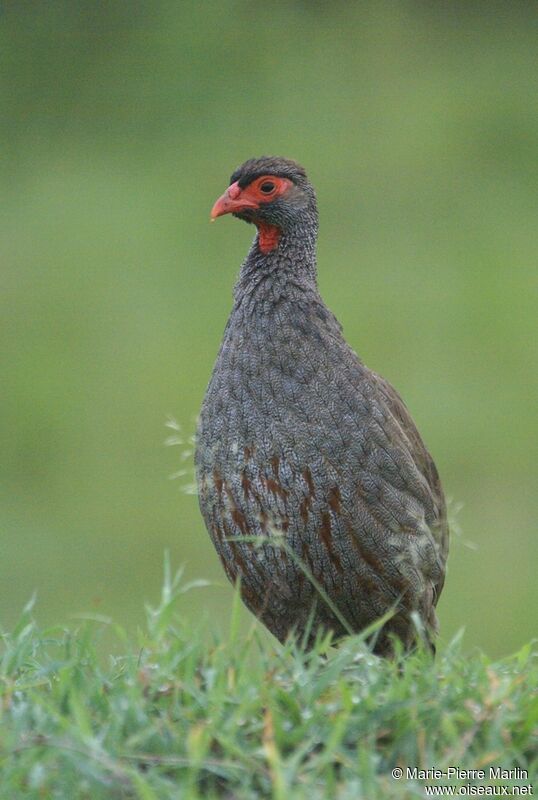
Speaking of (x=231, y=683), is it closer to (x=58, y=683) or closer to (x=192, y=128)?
(x=58, y=683)

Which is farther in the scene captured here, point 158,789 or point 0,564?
point 0,564

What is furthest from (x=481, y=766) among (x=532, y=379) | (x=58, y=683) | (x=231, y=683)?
(x=532, y=379)

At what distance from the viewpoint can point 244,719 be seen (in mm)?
3873

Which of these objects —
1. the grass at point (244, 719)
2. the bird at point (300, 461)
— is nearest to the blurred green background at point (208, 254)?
the bird at point (300, 461)

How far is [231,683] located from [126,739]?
380 mm

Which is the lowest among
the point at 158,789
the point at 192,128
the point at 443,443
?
the point at 158,789

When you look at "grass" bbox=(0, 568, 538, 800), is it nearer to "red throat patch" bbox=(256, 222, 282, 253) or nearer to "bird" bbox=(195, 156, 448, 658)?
"bird" bbox=(195, 156, 448, 658)

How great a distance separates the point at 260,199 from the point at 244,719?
2086mm

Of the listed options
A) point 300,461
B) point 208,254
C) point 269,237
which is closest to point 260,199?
point 269,237

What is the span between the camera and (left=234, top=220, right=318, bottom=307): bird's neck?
5.46 metres

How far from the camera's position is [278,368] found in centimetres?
530

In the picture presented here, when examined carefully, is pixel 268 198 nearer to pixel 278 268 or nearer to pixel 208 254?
pixel 278 268

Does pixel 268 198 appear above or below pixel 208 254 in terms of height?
below

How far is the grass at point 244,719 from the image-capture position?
3.60 m
